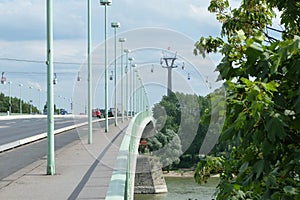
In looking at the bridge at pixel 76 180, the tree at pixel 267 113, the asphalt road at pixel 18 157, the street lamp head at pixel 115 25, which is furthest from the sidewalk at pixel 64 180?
the street lamp head at pixel 115 25

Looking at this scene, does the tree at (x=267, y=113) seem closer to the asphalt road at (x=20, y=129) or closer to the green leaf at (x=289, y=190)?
the green leaf at (x=289, y=190)

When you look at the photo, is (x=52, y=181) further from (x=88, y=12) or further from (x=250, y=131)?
(x=88, y=12)

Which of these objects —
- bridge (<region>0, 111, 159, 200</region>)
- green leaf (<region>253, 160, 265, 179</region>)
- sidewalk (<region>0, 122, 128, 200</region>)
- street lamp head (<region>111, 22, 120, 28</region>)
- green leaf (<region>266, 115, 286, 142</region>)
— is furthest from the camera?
street lamp head (<region>111, 22, 120, 28</region>)

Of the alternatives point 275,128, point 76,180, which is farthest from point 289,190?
point 76,180

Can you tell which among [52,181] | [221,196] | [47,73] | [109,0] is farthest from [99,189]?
[109,0]

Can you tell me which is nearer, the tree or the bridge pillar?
the tree

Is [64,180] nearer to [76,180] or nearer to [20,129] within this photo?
[76,180]

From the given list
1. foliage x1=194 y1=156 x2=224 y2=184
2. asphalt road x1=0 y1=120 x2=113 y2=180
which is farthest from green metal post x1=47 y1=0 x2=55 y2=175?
foliage x1=194 y1=156 x2=224 y2=184

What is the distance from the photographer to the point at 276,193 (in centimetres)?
338

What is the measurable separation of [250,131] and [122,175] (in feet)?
27.5

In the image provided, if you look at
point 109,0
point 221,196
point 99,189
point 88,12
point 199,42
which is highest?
point 109,0

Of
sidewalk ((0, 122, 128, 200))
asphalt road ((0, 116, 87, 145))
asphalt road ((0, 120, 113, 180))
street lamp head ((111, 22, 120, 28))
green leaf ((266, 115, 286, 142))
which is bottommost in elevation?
sidewalk ((0, 122, 128, 200))

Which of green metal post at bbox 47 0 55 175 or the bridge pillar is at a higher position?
green metal post at bbox 47 0 55 175

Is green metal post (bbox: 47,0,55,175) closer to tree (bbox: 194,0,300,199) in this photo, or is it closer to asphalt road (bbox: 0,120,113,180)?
asphalt road (bbox: 0,120,113,180)
